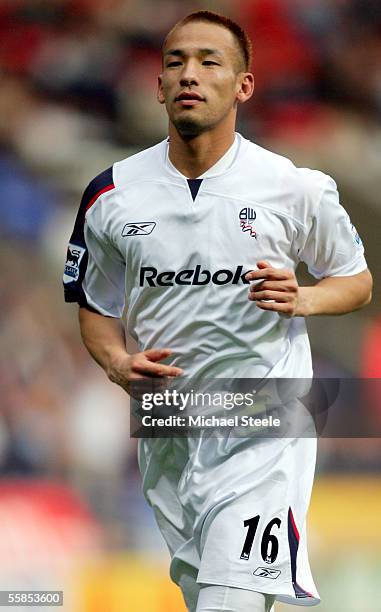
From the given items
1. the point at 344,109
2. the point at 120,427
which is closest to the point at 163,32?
the point at 344,109

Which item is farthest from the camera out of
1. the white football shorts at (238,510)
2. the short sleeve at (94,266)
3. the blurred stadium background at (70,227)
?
the blurred stadium background at (70,227)

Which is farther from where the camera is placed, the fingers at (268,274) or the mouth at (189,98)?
the mouth at (189,98)

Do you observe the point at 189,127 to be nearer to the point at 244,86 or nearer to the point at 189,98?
the point at 189,98

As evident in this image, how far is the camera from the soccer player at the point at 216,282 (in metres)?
2.76

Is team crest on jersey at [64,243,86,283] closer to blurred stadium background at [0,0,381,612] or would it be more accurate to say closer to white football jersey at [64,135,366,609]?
white football jersey at [64,135,366,609]

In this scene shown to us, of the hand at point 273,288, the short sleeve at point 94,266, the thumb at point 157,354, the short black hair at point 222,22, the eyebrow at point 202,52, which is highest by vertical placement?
the short black hair at point 222,22

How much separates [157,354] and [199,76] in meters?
0.72

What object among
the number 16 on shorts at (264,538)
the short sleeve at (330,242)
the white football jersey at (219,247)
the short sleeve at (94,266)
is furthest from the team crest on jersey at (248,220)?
the number 16 on shorts at (264,538)

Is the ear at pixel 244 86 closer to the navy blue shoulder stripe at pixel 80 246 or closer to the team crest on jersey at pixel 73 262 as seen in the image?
the navy blue shoulder stripe at pixel 80 246

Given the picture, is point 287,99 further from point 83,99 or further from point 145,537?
point 145,537

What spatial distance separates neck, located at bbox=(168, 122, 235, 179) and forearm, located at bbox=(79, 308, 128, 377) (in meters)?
0.47

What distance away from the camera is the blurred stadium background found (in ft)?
15.0

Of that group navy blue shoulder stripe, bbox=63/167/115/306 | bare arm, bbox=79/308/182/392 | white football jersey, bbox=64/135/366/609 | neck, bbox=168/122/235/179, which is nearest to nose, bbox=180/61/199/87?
neck, bbox=168/122/235/179

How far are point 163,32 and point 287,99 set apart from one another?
628 millimetres
